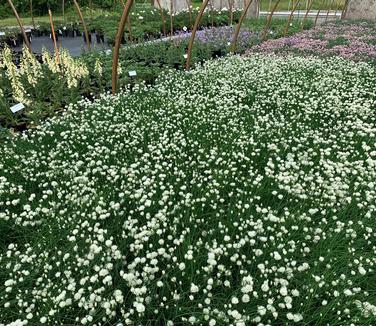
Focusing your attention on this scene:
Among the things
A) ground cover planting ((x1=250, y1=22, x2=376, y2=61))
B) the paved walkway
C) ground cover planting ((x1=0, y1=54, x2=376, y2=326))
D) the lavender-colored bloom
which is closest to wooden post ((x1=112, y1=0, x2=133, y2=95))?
ground cover planting ((x1=0, y1=54, x2=376, y2=326))

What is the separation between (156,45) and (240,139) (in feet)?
27.5

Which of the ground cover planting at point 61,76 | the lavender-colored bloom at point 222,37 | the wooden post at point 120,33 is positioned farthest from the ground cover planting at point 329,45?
the wooden post at point 120,33

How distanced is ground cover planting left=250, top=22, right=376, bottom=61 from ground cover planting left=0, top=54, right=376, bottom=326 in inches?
270

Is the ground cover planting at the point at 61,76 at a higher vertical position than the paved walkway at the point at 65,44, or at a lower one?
higher

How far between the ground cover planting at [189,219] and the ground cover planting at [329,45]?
6864mm

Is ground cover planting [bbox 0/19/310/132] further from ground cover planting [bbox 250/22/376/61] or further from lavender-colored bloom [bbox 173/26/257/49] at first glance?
ground cover planting [bbox 250/22/376/61]

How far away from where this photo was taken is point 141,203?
4555mm

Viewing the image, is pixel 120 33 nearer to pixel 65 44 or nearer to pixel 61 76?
pixel 61 76

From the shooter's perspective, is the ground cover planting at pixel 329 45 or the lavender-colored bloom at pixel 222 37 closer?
the ground cover planting at pixel 329 45

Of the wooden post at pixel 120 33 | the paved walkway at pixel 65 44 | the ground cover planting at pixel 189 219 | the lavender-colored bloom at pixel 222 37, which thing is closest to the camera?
the ground cover planting at pixel 189 219

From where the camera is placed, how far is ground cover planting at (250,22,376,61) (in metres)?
13.6

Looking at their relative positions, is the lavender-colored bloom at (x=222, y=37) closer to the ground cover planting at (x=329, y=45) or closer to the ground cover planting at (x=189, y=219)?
the ground cover planting at (x=329, y=45)

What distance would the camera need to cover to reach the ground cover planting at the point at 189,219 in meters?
3.26

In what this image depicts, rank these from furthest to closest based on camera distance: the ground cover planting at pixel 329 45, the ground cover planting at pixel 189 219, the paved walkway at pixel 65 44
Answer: the paved walkway at pixel 65 44
the ground cover planting at pixel 329 45
the ground cover planting at pixel 189 219
